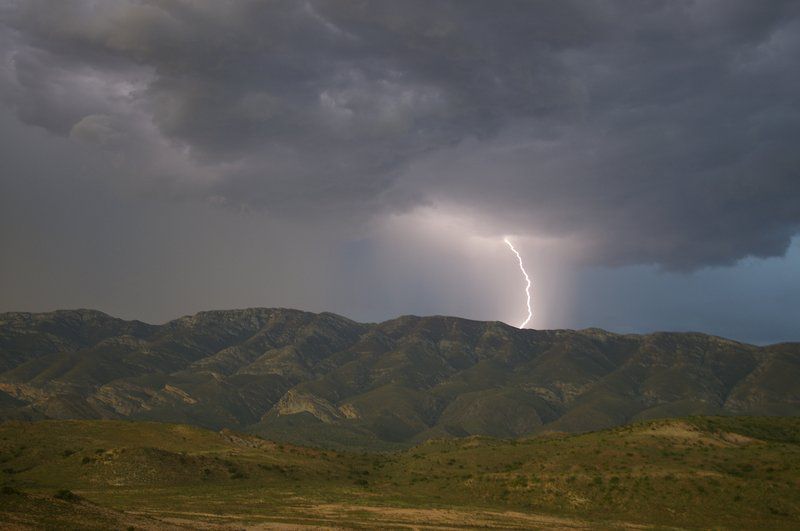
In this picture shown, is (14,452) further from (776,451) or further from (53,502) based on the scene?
(776,451)

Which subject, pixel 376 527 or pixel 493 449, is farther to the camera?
pixel 493 449

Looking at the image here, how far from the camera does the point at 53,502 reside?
3738 centimetres

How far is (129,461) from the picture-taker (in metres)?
76.3

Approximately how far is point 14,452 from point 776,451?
9253 cm

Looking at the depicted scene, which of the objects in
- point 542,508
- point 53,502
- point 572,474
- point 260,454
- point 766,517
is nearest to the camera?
point 53,502

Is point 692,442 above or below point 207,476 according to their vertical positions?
above

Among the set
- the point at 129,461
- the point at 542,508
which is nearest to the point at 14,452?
the point at 129,461

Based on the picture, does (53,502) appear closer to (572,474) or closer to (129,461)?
(129,461)

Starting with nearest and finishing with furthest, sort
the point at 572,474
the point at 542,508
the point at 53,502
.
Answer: the point at 53,502 < the point at 542,508 < the point at 572,474

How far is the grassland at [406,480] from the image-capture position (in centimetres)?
5038

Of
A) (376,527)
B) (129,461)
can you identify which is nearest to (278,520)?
(376,527)

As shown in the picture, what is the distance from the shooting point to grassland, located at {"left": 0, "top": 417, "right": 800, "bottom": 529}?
5038 cm

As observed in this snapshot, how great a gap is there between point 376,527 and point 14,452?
58389mm

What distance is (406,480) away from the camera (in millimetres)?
86812
